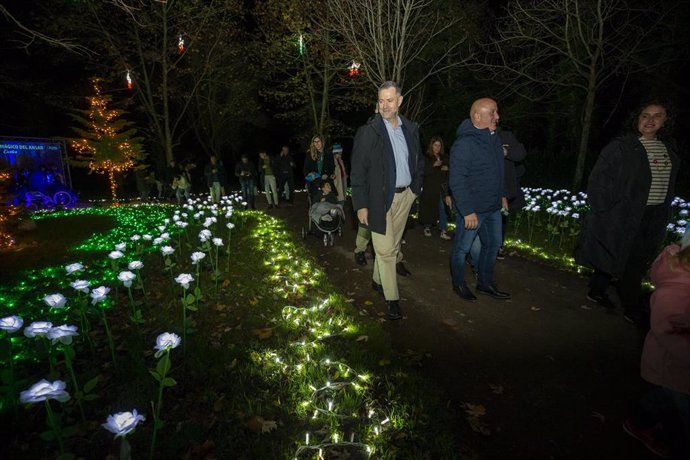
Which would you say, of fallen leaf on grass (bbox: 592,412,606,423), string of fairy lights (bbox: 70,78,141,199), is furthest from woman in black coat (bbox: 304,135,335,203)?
string of fairy lights (bbox: 70,78,141,199)

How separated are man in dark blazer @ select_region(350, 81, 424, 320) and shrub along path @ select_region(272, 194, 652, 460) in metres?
0.76

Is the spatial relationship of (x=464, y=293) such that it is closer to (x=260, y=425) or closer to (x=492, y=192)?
(x=492, y=192)

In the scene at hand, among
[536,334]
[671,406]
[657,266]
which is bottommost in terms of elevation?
[536,334]

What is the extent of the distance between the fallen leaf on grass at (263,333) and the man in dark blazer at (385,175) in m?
1.38

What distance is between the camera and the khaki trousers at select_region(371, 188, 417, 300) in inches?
167

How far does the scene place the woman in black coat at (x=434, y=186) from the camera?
8.27 meters

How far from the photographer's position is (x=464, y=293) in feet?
16.0

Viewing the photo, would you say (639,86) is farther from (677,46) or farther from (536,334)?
(536,334)

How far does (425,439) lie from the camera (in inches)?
101

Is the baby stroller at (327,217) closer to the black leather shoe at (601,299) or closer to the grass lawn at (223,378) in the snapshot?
the grass lawn at (223,378)

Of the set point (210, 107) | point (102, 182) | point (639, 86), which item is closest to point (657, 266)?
point (639, 86)

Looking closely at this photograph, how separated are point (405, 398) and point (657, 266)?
6.30 feet

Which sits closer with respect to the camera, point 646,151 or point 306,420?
point 306,420

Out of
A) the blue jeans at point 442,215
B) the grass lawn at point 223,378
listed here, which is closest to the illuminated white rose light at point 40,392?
the grass lawn at point 223,378
